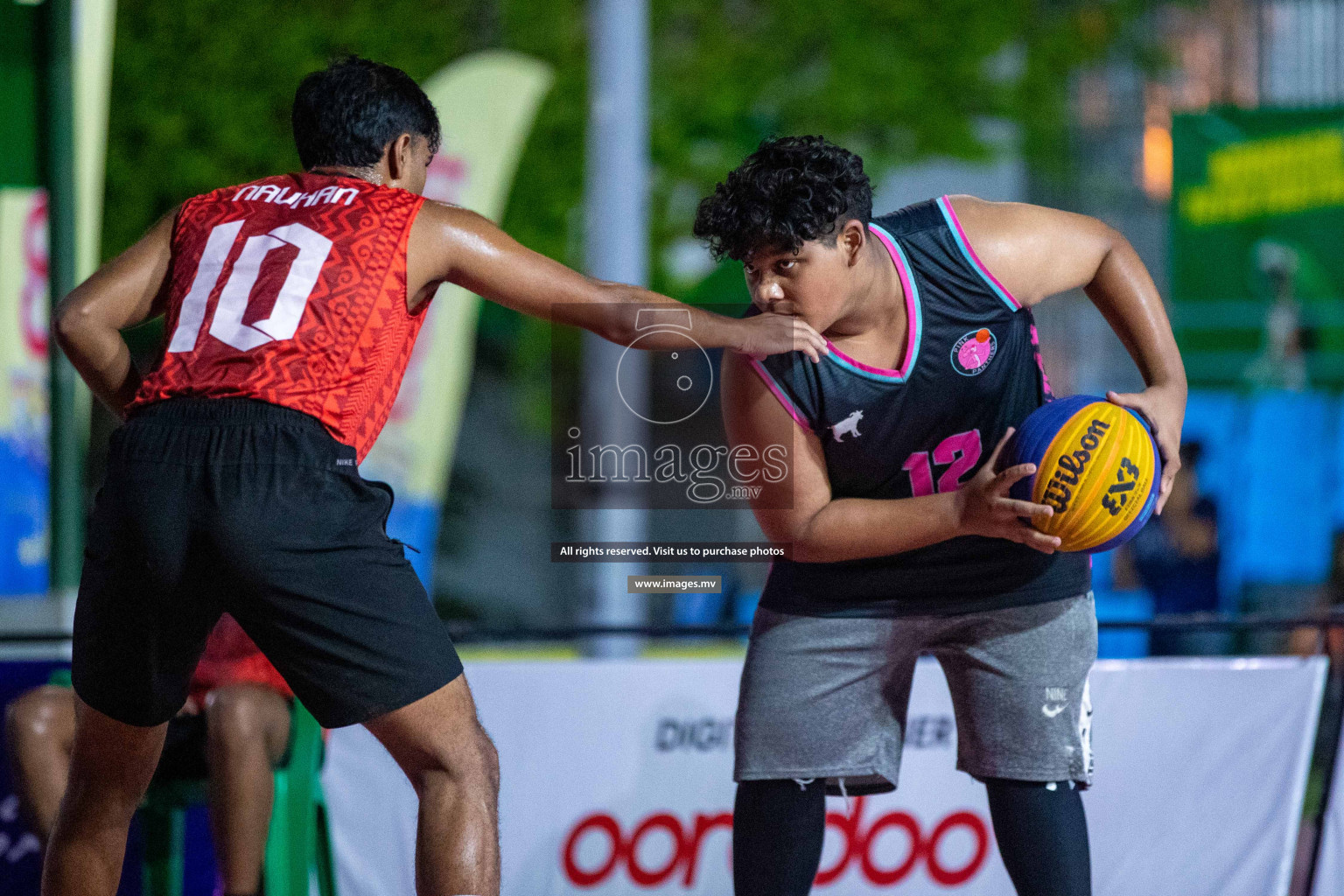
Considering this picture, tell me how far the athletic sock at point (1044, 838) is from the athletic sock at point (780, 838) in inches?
17.3

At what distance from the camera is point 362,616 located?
2652 millimetres

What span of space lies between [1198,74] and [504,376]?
12680mm

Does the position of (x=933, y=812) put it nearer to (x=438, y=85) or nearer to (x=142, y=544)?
(x=142, y=544)

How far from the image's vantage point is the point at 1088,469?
2807mm

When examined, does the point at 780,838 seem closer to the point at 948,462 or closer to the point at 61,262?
the point at 948,462

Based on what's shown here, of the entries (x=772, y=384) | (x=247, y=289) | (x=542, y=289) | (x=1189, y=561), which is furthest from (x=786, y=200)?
(x=1189, y=561)

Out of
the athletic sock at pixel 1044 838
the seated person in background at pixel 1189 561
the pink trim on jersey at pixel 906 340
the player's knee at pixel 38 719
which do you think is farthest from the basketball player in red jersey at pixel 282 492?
the seated person in background at pixel 1189 561

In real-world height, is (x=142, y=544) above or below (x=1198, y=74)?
below

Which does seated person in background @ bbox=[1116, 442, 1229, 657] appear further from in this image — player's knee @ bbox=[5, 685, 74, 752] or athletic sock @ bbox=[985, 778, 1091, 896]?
player's knee @ bbox=[5, 685, 74, 752]

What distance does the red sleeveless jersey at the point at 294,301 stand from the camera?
2.70 meters

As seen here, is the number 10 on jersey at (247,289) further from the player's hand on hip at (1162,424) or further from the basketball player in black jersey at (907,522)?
the player's hand on hip at (1162,424)

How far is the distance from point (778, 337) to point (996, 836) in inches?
51.1

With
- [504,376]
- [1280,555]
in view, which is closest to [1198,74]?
[1280,555]

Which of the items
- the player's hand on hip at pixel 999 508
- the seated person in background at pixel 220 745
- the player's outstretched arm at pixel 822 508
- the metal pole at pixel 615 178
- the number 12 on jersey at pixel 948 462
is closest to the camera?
the player's hand on hip at pixel 999 508
